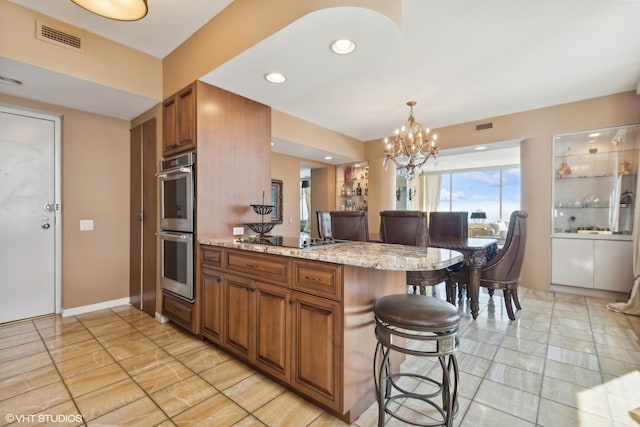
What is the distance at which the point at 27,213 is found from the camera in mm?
3047

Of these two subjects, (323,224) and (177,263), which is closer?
(177,263)

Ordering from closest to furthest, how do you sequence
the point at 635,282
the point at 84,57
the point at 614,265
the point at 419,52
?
the point at 84,57 → the point at 419,52 → the point at 635,282 → the point at 614,265

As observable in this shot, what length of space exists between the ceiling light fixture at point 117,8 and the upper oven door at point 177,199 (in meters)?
1.19

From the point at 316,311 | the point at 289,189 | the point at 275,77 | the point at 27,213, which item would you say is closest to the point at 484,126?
the point at 289,189

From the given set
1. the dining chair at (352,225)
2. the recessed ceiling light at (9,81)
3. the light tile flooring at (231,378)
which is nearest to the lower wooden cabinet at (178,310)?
the light tile flooring at (231,378)

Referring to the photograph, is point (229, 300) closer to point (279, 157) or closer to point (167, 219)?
point (167, 219)

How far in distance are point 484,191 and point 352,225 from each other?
7.39 m

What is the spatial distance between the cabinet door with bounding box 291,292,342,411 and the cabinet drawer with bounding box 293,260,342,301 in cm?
4

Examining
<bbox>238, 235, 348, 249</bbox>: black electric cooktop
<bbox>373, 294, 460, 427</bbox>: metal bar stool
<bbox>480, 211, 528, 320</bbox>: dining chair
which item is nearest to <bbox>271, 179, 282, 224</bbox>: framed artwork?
<bbox>238, 235, 348, 249</bbox>: black electric cooktop

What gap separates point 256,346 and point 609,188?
16.9ft

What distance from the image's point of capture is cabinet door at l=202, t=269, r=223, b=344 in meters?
2.32

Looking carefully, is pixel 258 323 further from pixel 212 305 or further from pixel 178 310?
pixel 178 310

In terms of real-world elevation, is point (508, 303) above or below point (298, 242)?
below

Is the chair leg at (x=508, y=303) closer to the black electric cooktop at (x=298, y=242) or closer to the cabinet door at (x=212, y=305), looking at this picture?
the black electric cooktop at (x=298, y=242)
